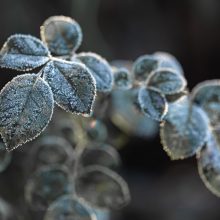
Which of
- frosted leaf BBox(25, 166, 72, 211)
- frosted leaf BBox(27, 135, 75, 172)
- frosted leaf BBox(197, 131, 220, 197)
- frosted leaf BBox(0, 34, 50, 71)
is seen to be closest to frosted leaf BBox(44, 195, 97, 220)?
frosted leaf BBox(25, 166, 72, 211)

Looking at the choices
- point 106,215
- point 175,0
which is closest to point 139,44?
point 175,0

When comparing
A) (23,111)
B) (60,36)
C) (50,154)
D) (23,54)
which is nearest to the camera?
(23,111)

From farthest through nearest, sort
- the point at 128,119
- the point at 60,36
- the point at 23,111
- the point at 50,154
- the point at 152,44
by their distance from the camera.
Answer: the point at 152,44 → the point at 128,119 → the point at 50,154 → the point at 60,36 → the point at 23,111

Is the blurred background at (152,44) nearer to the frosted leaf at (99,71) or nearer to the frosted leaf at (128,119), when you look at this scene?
the frosted leaf at (128,119)

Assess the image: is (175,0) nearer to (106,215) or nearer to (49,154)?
(106,215)

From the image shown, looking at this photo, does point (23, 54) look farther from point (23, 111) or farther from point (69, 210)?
point (69, 210)

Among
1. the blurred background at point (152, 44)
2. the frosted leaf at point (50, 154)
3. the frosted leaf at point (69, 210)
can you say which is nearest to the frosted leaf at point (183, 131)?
the frosted leaf at point (69, 210)

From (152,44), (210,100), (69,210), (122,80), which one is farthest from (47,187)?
(152,44)
